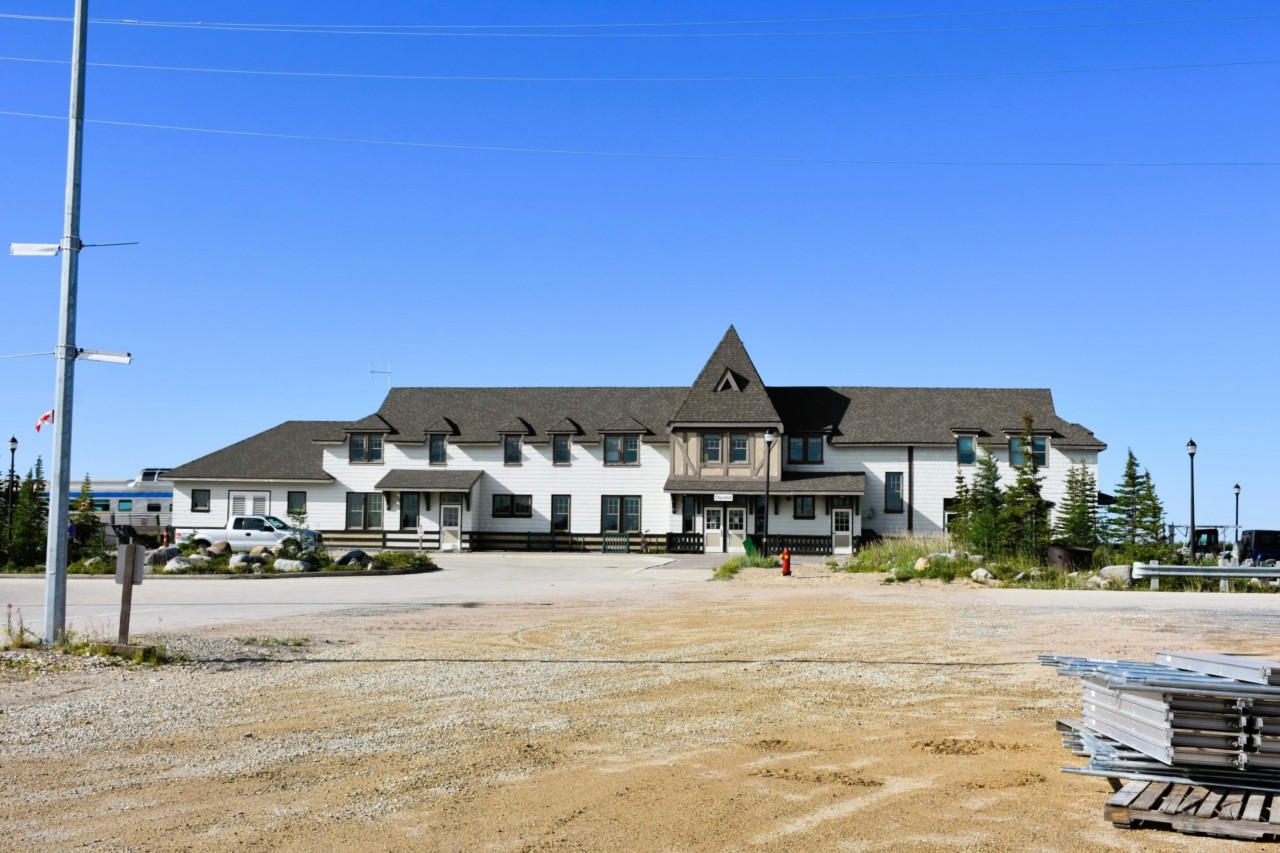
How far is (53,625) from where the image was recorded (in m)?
14.0

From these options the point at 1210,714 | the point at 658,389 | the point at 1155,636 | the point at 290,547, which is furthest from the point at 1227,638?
the point at 658,389

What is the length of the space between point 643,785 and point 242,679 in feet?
20.5

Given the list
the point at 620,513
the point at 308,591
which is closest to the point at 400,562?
→ the point at 308,591

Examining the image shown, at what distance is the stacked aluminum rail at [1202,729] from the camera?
23.4 ft

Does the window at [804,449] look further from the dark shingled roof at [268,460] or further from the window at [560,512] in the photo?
the dark shingled roof at [268,460]

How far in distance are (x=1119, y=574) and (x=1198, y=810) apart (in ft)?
79.5

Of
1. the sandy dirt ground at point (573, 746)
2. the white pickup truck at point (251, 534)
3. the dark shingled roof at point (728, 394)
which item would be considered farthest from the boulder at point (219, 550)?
the dark shingled roof at point (728, 394)

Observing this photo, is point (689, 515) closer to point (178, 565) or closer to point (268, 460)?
point (268, 460)

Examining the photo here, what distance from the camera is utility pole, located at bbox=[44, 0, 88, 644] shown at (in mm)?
13844

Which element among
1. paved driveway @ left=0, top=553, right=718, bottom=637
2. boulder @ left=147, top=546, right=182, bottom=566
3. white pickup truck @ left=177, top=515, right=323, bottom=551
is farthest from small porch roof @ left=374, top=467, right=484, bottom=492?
boulder @ left=147, top=546, right=182, bottom=566

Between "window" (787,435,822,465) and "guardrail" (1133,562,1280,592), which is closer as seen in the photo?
"guardrail" (1133,562,1280,592)

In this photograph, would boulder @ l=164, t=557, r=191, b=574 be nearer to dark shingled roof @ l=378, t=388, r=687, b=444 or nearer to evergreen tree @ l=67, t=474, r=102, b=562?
evergreen tree @ l=67, t=474, r=102, b=562

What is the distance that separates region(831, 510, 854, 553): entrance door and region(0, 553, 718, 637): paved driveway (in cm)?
1245

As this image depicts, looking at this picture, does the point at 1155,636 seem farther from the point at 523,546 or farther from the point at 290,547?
the point at 523,546
